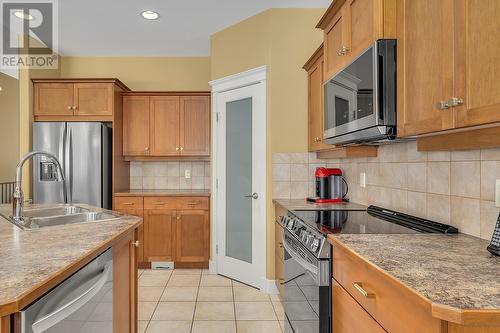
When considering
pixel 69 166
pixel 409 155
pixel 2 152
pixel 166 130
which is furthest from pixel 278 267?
pixel 2 152

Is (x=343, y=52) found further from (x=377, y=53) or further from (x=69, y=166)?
(x=69, y=166)

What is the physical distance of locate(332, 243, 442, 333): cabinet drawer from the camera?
85cm

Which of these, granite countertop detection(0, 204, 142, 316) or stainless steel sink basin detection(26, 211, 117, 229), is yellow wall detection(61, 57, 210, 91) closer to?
stainless steel sink basin detection(26, 211, 117, 229)

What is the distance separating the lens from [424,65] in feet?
4.43

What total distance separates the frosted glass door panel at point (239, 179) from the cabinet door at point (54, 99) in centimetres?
199

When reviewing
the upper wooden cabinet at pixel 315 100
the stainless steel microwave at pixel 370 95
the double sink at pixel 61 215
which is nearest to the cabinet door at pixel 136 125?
the double sink at pixel 61 215

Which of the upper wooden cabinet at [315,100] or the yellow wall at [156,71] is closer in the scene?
A: the upper wooden cabinet at [315,100]

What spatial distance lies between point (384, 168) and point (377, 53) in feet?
3.31

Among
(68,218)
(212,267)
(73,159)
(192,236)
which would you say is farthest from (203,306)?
(73,159)

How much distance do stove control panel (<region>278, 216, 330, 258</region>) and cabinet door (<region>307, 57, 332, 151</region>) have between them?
84 centimetres

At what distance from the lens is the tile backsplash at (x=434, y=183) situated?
142 centimetres

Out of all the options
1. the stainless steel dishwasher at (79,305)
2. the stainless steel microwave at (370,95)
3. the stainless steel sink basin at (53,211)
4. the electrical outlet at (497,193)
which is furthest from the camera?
the stainless steel sink basin at (53,211)

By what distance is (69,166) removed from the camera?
3.93 metres

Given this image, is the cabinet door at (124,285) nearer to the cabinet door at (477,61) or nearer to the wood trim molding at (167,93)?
the cabinet door at (477,61)
